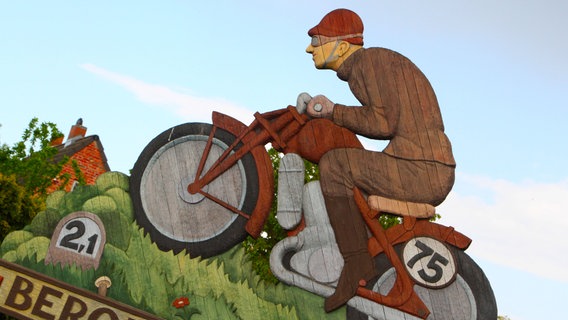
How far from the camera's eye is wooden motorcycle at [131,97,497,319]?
20.7ft

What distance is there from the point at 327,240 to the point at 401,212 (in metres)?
0.69

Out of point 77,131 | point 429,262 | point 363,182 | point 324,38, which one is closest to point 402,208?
point 363,182

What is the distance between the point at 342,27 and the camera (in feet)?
23.7

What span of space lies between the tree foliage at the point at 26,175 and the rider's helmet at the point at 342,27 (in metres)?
5.83

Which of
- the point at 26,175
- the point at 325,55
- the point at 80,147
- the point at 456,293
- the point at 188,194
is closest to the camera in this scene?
the point at 456,293

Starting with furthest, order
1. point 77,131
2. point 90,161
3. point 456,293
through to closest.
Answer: point 77,131
point 90,161
point 456,293

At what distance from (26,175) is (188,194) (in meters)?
6.50

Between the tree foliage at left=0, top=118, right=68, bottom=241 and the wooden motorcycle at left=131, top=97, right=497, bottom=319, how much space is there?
15.4ft

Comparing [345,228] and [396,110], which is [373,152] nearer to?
[396,110]

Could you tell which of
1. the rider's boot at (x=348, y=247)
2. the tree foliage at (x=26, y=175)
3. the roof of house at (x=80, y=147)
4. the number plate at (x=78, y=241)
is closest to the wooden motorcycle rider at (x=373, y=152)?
the rider's boot at (x=348, y=247)

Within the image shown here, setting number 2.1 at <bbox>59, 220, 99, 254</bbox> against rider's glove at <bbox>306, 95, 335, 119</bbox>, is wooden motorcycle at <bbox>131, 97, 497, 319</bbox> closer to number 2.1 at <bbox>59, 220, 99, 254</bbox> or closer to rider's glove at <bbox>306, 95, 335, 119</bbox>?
rider's glove at <bbox>306, 95, 335, 119</bbox>

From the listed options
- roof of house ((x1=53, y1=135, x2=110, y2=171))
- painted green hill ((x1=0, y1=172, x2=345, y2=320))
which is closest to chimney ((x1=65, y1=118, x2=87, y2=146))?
roof of house ((x1=53, y1=135, x2=110, y2=171))

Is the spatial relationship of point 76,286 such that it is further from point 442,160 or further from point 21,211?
point 21,211

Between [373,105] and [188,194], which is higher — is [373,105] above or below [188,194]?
above
